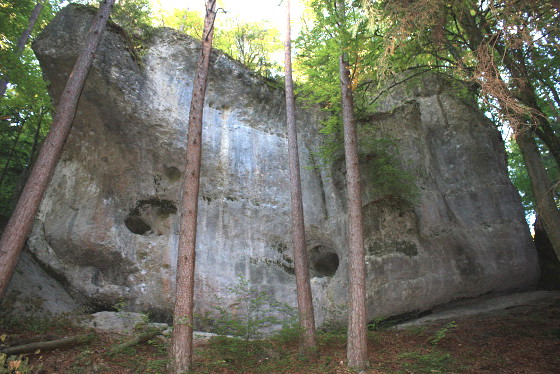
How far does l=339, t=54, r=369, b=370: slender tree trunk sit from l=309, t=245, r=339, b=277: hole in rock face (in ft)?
22.6

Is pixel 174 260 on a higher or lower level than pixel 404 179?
lower

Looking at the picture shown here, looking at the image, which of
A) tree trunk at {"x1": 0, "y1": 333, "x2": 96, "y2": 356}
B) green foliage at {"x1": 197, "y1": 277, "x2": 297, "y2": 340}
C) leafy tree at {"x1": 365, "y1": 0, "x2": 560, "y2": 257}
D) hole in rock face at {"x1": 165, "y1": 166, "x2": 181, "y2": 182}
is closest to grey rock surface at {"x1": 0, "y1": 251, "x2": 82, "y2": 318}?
tree trunk at {"x1": 0, "y1": 333, "x2": 96, "y2": 356}

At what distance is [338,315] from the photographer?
12023 mm

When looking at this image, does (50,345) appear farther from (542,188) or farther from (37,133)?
(542,188)

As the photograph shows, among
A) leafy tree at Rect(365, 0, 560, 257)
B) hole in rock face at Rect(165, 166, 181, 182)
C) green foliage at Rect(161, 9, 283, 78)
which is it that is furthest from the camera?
green foliage at Rect(161, 9, 283, 78)

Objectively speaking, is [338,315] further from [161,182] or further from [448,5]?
[448,5]

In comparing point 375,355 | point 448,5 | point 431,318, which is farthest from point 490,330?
point 448,5

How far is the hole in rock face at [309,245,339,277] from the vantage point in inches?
581

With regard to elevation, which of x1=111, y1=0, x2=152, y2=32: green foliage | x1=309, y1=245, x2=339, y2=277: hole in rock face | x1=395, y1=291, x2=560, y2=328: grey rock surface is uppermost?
x1=111, y1=0, x2=152, y2=32: green foliage

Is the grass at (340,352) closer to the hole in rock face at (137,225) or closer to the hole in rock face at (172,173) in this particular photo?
the hole in rock face at (137,225)

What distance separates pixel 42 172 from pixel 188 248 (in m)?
3.20

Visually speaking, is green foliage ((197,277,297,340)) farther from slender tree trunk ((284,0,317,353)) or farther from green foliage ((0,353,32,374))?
green foliage ((0,353,32,374))

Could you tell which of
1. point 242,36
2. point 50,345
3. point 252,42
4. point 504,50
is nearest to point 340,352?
point 50,345

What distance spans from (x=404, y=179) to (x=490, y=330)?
5.53 metres
